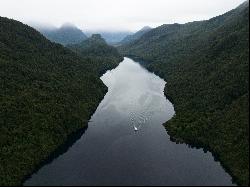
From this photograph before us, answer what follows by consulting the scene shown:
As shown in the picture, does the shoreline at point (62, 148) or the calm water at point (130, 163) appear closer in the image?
the calm water at point (130, 163)

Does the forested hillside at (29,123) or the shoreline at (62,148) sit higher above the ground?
the forested hillside at (29,123)

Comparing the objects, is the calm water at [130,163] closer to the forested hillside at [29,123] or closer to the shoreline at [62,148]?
the shoreline at [62,148]

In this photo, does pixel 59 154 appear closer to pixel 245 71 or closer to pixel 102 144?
pixel 102 144

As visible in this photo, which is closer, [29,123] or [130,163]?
[130,163]

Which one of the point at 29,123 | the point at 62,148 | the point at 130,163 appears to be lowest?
the point at 62,148

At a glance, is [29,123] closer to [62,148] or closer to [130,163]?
[62,148]

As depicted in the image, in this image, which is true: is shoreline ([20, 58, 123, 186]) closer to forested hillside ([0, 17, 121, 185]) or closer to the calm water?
forested hillside ([0, 17, 121, 185])

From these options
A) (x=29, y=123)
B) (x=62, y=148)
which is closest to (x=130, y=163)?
(x=62, y=148)

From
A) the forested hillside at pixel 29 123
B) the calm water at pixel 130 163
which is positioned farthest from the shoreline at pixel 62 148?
the calm water at pixel 130 163

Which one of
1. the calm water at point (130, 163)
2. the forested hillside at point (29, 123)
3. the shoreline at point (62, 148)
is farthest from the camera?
the forested hillside at point (29, 123)

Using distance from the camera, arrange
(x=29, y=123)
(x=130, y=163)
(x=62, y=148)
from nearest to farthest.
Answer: (x=130, y=163)
(x=62, y=148)
(x=29, y=123)

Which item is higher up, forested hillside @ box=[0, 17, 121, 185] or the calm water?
forested hillside @ box=[0, 17, 121, 185]

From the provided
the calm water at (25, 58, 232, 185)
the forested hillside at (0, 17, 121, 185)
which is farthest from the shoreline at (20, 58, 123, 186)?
the calm water at (25, 58, 232, 185)
